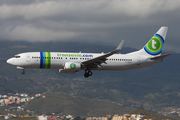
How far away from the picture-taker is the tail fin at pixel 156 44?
79375 millimetres

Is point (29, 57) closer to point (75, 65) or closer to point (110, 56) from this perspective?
point (75, 65)

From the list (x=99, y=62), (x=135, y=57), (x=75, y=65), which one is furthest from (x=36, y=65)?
(x=135, y=57)

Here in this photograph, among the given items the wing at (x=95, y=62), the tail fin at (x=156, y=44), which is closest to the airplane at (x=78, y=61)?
the wing at (x=95, y=62)

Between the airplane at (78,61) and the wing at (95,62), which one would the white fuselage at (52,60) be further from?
the wing at (95,62)

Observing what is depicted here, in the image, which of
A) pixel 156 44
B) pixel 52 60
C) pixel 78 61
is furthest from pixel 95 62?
pixel 156 44

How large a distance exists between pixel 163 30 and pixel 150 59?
393 inches

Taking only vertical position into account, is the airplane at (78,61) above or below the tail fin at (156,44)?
below

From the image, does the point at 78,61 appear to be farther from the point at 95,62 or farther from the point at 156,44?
the point at 156,44

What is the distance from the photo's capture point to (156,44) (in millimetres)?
80250

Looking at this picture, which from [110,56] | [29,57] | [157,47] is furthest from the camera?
[157,47]

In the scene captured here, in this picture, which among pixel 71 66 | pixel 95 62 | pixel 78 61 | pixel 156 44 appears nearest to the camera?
pixel 71 66

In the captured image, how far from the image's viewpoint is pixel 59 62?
2734 inches

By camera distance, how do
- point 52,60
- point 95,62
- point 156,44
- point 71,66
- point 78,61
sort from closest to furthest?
point 71,66 → point 52,60 → point 95,62 → point 78,61 → point 156,44

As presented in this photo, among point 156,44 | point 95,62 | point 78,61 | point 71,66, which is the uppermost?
point 156,44
